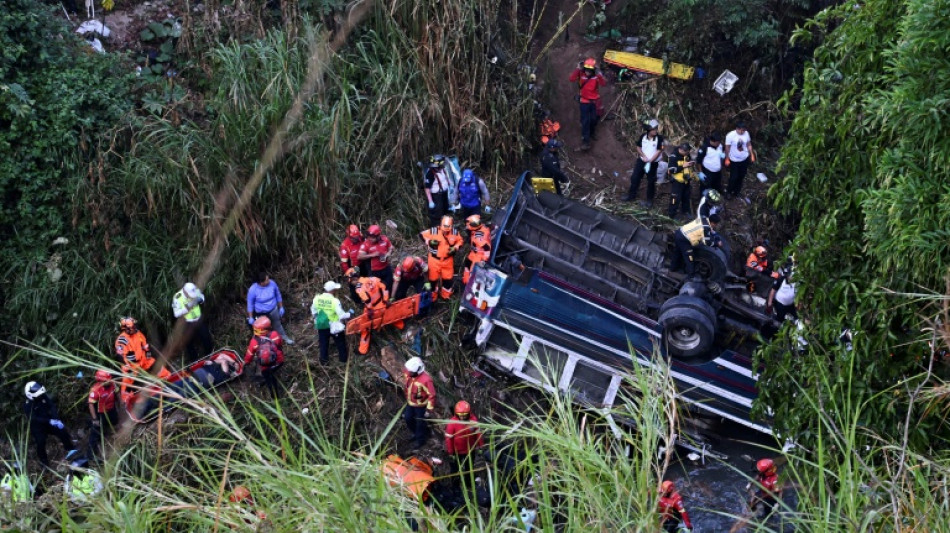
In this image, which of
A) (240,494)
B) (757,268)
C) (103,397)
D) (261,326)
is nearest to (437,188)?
(261,326)

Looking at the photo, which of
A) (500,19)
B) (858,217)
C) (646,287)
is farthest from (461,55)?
(858,217)

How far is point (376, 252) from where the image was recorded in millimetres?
10867

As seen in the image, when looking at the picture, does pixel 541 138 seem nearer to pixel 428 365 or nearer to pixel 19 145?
pixel 428 365

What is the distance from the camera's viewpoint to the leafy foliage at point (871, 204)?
19.8 feet

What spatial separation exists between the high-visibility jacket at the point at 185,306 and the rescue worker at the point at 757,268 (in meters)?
6.31

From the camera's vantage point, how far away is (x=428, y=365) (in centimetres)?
1064

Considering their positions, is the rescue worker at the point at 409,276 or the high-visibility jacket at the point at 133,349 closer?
the high-visibility jacket at the point at 133,349

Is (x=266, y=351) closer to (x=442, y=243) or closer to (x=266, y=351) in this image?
(x=266, y=351)

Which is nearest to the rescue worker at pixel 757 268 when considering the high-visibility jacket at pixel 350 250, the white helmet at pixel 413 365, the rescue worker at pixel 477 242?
the rescue worker at pixel 477 242

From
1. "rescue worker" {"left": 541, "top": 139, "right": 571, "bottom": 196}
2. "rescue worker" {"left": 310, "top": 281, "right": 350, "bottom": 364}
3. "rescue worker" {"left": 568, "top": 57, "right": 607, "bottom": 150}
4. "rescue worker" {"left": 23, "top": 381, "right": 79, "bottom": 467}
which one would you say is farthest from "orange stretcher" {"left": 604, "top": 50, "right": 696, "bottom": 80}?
"rescue worker" {"left": 23, "top": 381, "right": 79, "bottom": 467}

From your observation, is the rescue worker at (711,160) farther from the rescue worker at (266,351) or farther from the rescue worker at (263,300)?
the rescue worker at (266,351)

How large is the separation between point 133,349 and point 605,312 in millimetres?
5051

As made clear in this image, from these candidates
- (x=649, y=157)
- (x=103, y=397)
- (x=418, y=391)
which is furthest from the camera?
(x=649, y=157)

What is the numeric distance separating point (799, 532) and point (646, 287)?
233 inches
